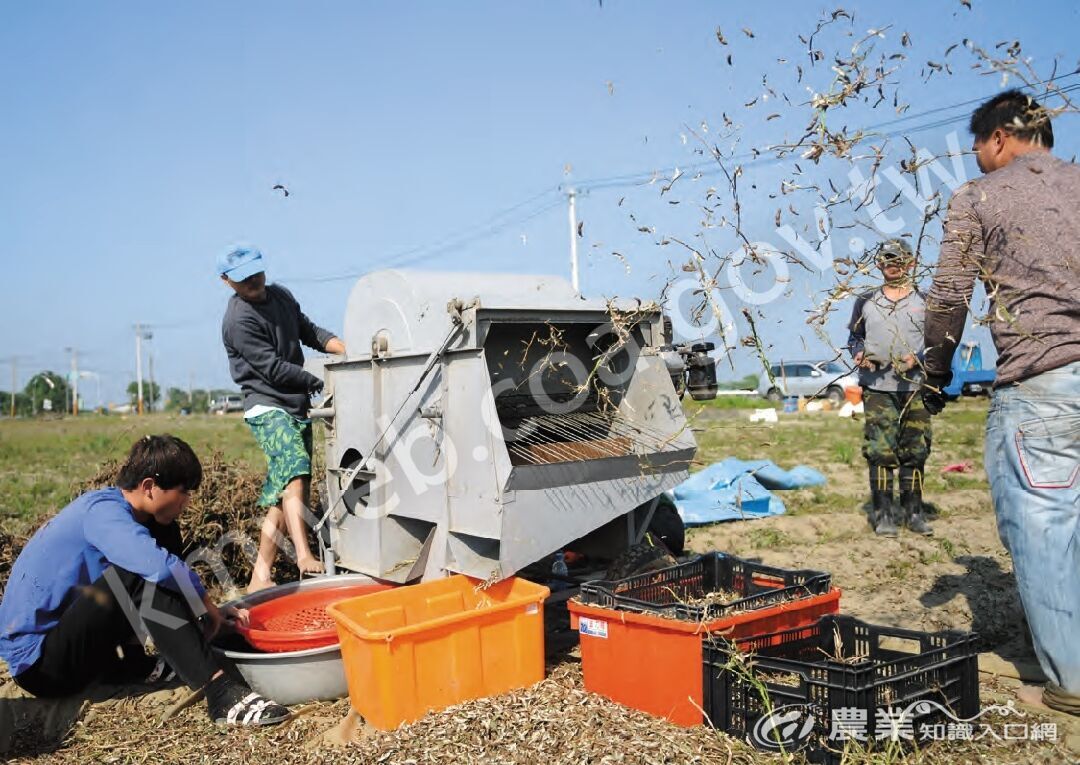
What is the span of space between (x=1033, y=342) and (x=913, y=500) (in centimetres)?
343

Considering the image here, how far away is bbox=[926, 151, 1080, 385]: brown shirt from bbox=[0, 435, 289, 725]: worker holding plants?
126 inches

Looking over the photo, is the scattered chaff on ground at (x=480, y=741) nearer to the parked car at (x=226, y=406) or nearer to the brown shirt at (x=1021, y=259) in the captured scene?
the brown shirt at (x=1021, y=259)

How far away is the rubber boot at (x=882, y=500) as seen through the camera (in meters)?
6.38

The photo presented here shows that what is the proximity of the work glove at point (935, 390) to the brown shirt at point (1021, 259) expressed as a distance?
21cm

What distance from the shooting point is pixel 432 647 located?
3.33 metres

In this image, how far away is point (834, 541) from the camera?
632 cm

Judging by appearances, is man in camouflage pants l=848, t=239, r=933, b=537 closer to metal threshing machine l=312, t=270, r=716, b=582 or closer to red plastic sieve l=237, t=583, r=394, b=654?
metal threshing machine l=312, t=270, r=716, b=582

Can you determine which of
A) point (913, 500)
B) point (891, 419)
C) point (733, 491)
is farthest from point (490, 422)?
point (733, 491)

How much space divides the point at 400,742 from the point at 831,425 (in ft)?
Result: 52.9

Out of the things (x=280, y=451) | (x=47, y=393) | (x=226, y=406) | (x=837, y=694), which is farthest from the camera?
(x=47, y=393)

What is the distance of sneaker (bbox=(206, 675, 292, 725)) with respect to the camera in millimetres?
3463

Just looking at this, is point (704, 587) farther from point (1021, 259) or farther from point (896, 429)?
point (896, 429)

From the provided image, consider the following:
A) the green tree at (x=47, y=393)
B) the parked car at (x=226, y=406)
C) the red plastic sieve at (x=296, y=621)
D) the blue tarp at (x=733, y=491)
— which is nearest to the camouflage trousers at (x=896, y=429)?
the blue tarp at (x=733, y=491)

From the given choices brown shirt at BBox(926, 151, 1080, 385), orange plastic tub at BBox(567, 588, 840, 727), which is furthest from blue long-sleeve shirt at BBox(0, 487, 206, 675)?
brown shirt at BBox(926, 151, 1080, 385)
